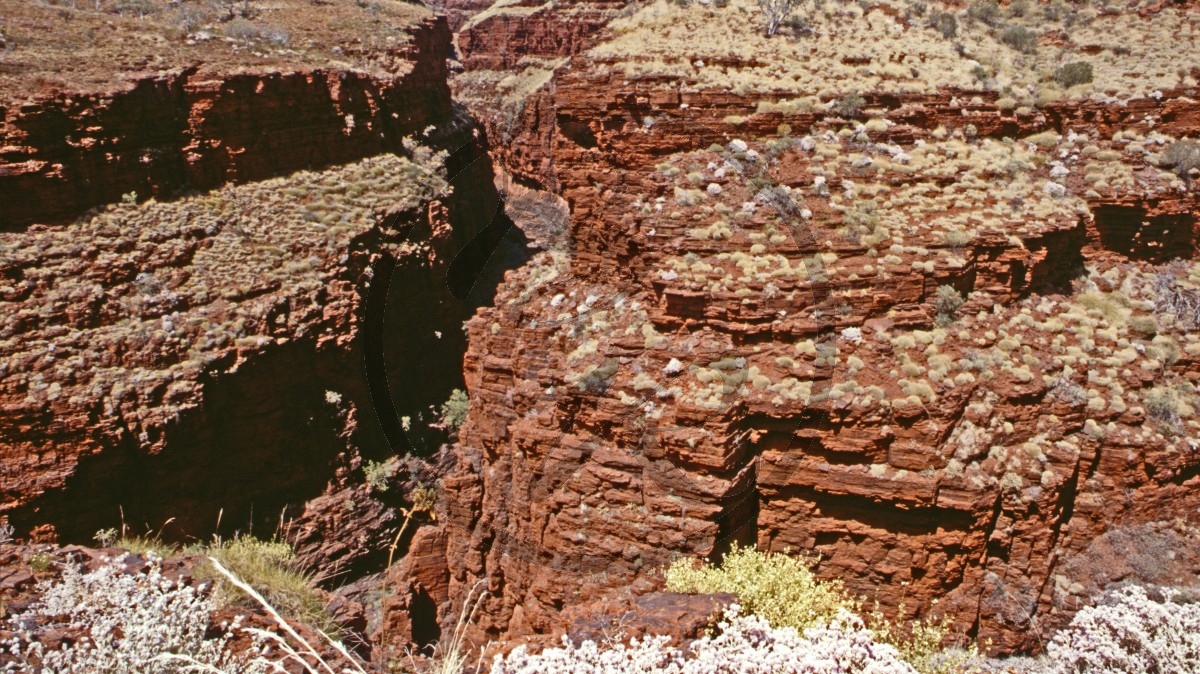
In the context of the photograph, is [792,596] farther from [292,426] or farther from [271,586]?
[292,426]

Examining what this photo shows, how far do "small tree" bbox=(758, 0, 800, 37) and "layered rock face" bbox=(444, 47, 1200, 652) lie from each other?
239 inches

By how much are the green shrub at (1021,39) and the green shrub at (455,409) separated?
70.8 ft

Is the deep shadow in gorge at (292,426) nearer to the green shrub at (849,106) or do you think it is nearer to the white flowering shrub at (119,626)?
the white flowering shrub at (119,626)

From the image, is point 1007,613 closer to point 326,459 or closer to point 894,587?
point 894,587

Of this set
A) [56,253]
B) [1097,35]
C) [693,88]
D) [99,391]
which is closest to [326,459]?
[99,391]

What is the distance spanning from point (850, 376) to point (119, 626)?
11.1 metres

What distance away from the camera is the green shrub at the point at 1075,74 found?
1973 cm

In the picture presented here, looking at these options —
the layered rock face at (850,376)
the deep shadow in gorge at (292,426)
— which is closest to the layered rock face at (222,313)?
the deep shadow in gorge at (292,426)

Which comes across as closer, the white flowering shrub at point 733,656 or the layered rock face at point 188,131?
the white flowering shrub at point 733,656

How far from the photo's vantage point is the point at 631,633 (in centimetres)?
888

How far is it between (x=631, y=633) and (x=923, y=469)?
21.6ft

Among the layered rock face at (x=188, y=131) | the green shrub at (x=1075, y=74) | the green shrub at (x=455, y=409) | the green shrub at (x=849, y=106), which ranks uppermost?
the green shrub at (x=1075, y=74)

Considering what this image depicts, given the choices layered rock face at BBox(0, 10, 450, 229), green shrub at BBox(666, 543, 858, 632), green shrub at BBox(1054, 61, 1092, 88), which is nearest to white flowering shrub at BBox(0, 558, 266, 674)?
green shrub at BBox(666, 543, 858, 632)

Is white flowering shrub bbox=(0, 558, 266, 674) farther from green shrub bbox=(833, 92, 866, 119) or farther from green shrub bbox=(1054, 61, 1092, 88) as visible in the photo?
green shrub bbox=(1054, 61, 1092, 88)
